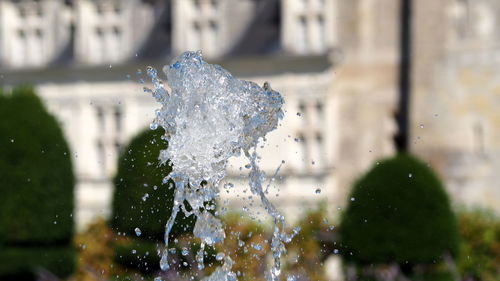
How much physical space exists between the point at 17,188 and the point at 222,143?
24.0ft

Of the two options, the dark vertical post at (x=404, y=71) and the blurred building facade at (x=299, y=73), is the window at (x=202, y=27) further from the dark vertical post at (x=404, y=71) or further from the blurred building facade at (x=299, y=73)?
the dark vertical post at (x=404, y=71)

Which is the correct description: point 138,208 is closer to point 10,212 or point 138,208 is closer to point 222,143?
point 10,212

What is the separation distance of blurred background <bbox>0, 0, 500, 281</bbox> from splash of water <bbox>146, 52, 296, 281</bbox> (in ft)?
25.3

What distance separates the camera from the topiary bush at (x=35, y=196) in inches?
586

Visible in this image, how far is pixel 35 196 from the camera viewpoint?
15148mm

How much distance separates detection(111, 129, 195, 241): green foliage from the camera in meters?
12.8

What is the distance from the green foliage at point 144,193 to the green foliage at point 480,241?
13.9 feet

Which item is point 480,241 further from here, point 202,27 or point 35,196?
point 202,27

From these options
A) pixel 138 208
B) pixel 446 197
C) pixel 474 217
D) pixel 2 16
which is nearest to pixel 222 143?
pixel 138 208

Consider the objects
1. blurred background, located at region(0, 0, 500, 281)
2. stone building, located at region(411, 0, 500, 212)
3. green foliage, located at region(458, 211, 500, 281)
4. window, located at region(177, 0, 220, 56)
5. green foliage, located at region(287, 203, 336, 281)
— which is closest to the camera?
green foliage, located at region(287, 203, 336, 281)

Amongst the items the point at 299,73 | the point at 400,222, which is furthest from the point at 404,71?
the point at 400,222

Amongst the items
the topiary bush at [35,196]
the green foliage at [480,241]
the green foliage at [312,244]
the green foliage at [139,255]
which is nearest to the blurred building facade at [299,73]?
the green foliage at [312,244]

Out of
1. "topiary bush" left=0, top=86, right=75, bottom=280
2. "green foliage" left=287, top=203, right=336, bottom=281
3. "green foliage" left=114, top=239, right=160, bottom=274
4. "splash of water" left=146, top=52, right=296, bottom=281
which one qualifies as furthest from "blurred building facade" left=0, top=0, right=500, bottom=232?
"splash of water" left=146, top=52, right=296, bottom=281

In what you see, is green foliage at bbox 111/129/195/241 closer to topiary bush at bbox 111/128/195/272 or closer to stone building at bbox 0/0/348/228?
topiary bush at bbox 111/128/195/272
